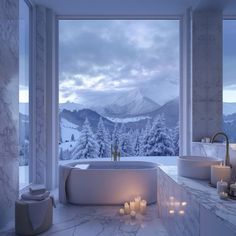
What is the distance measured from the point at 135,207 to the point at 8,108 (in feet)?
6.24

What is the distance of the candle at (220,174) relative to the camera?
2154 millimetres

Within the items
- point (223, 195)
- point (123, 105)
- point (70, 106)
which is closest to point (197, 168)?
point (223, 195)

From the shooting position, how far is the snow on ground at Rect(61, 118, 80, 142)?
4.84 meters

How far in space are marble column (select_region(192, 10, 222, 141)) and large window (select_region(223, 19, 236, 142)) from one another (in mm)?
241

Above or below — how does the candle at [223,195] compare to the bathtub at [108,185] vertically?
above

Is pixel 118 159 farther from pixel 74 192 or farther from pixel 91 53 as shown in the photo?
pixel 91 53

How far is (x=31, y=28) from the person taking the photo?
175 inches

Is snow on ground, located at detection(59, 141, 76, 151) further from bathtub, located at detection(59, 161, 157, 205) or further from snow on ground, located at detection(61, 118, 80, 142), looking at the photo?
bathtub, located at detection(59, 161, 157, 205)

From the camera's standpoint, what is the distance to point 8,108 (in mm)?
3043

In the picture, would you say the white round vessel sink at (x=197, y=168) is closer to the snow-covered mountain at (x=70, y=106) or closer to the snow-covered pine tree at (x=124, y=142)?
the snow-covered pine tree at (x=124, y=142)

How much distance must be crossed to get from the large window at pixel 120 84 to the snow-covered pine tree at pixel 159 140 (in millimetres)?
17

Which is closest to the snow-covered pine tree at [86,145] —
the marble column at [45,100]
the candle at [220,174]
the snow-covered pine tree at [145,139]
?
the marble column at [45,100]

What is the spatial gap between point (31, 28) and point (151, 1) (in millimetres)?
1945

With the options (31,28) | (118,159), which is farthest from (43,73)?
(118,159)
